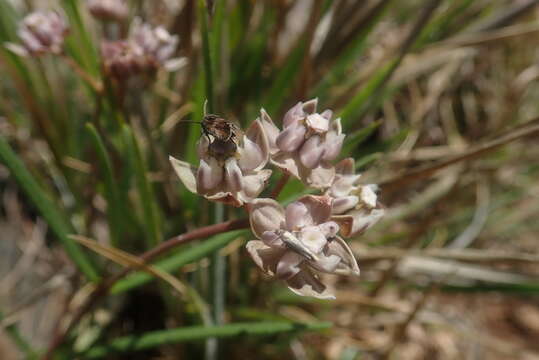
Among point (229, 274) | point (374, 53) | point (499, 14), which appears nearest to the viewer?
point (229, 274)

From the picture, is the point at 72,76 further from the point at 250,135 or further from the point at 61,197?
the point at 250,135

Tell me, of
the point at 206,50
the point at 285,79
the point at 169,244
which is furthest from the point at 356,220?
the point at 285,79

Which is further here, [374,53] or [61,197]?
[374,53]

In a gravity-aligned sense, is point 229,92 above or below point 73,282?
above

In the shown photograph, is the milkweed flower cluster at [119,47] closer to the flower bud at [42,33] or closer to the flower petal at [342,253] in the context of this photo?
the flower bud at [42,33]

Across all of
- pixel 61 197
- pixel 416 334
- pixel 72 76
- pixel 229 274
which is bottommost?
pixel 416 334

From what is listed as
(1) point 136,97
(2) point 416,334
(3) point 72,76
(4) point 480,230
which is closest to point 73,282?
Result: (1) point 136,97

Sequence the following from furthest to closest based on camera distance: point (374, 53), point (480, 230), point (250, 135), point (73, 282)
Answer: point (374, 53), point (480, 230), point (73, 282), point (250, 135)
